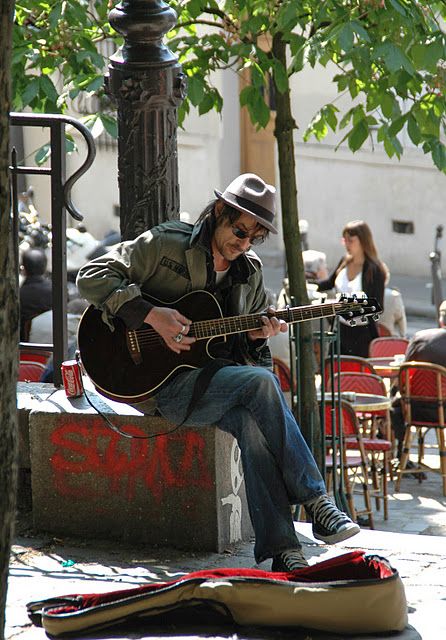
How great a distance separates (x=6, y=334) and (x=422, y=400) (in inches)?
266

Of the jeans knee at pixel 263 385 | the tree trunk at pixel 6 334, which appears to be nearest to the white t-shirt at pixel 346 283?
the jeans knee at pixel 263 385

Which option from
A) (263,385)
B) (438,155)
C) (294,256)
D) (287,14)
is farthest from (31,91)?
(263,385)

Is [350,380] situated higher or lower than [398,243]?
lower

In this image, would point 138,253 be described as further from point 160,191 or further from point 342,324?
point 342,324

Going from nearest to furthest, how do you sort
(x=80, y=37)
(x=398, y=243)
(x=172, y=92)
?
(x=172, y=92) → (x=80, y=37) → (x=398, y=243)

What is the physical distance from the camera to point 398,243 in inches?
776

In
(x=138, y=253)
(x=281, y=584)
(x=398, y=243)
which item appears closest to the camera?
(x=281, y=584)

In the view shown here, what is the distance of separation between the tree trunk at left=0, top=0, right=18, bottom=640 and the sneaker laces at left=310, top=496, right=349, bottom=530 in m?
2.13

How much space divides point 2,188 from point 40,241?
36.8 feet

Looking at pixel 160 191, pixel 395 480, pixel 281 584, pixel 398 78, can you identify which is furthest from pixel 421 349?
pixel 281 584

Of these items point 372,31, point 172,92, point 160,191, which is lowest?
point 160,191

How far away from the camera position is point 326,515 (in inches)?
201

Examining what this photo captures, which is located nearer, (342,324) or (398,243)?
(342,324)

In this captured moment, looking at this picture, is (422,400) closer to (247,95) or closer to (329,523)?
(247,95)
